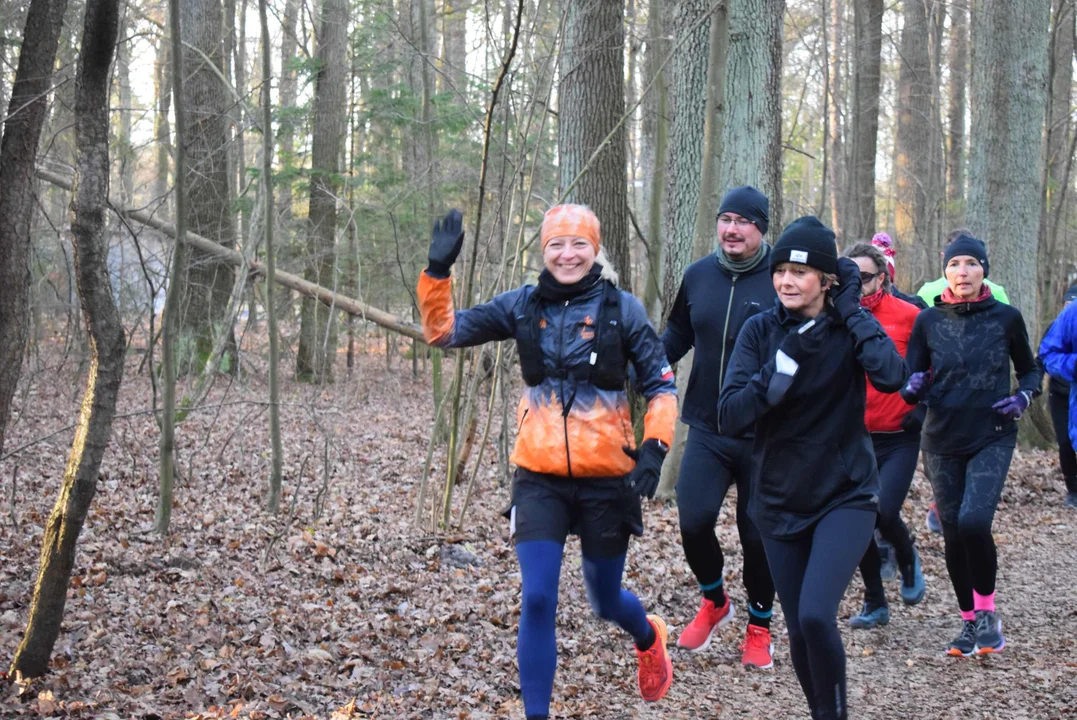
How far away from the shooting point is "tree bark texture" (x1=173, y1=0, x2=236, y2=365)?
13.4 metres

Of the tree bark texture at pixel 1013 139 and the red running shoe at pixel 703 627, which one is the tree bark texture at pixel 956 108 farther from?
the red running shoe at pixel 703 627

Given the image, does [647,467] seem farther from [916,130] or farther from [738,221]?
[916,130]

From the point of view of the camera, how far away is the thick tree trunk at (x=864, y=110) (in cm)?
1869

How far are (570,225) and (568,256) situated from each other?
0.45 feet

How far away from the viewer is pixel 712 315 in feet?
16.9

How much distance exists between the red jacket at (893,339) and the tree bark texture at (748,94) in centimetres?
256

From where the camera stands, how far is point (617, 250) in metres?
10.9

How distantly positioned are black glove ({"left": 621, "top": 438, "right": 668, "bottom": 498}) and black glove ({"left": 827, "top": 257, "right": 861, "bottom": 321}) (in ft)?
3.02

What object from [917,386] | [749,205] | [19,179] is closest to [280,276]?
[19,179]

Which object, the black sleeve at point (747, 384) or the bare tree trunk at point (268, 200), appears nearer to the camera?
the black sleeve at point (747, 384)

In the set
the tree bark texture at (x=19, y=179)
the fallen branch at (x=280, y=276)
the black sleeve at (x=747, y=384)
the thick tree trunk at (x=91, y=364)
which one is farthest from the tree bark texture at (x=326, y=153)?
the black sleeve at (x=747, y=384)

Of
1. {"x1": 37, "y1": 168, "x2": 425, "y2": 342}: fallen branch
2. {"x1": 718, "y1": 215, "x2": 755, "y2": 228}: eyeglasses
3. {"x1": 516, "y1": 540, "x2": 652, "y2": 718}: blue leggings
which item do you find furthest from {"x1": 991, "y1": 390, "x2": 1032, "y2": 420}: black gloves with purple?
{"x1": 37, "y1": 168, "x2": 425, "y2": 342}: fallen branch

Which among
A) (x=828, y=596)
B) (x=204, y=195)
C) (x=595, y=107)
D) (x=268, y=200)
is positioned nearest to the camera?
(x=828, y=596)

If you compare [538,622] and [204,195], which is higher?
[204,195]
